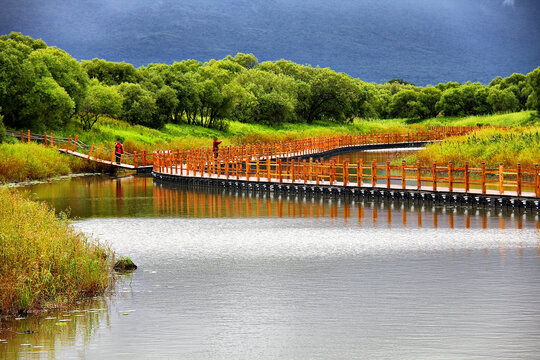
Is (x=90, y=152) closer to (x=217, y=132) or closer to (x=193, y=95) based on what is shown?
(x=193, y=95)

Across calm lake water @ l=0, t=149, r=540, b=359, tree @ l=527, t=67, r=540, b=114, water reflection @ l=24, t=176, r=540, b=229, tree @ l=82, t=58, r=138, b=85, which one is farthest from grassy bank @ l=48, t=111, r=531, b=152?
calm lake water @ l=0, t=149, r=540, b=359

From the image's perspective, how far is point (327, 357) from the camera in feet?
39.0

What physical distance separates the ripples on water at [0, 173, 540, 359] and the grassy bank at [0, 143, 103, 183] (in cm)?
1931

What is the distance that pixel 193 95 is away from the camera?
85.4 meters

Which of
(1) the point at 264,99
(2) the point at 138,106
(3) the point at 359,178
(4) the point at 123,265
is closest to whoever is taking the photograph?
(4) the point at 123,265

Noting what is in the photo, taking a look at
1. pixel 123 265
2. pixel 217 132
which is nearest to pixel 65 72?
pixel 217 132

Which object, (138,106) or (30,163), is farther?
(138,106)

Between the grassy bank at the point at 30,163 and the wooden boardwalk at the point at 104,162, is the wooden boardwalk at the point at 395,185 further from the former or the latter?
the grassy bank at the point at 30,163

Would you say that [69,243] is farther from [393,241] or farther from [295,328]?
[393,241]

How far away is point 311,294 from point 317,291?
0.28 meters

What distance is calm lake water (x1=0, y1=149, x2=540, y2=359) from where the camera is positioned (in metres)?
12.5

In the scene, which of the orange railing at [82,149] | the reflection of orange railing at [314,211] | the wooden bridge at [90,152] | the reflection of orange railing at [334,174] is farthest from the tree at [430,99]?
the reflection of orange railing at [314,211]

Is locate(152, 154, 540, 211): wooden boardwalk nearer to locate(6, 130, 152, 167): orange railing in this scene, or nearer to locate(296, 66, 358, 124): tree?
locate(6, 130, 152, 167): orange railing

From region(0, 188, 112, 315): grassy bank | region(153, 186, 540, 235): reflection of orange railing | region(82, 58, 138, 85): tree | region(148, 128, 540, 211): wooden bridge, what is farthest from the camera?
region(82, 58, 138, 85): tree
